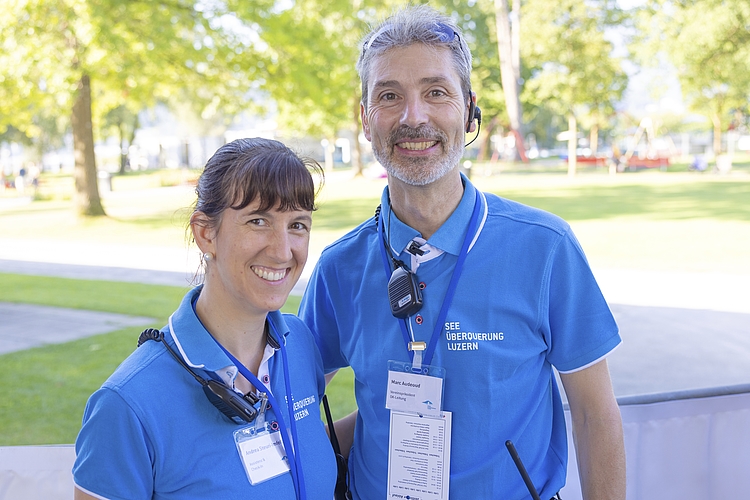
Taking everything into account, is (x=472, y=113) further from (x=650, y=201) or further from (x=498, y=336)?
(x=650, y=201)

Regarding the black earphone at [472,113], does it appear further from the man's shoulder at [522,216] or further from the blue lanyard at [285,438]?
the blue lanyard at [285,438]

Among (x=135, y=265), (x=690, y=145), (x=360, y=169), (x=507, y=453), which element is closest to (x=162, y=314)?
(x=135, y=265)

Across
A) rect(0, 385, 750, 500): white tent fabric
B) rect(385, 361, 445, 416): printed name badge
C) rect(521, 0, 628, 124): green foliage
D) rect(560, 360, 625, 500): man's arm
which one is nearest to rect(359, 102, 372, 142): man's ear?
rect(385, 361, 445, 416): printed name badge

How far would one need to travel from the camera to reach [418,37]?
217 centimetres

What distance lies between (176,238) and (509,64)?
112ft

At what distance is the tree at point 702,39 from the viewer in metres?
21.6

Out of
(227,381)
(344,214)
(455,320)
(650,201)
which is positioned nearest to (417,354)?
(455,320)

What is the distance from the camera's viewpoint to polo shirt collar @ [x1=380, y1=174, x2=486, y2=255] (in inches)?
85.8

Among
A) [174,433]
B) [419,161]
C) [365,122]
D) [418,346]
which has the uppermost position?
[365,122]

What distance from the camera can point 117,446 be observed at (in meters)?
1.66

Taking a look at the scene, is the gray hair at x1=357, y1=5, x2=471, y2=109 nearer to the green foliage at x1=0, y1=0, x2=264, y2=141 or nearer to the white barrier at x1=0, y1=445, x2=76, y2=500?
the white barrier at x1=0, y1=445, x2=76, y2=500

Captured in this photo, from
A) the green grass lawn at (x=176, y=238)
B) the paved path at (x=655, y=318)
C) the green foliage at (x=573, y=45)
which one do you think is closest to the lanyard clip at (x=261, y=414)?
the green grass lawn at (x=176, y=238)

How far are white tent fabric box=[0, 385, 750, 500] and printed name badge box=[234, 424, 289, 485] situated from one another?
5.25 ft

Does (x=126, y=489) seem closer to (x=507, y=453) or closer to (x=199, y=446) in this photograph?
(x=199, y=446)
